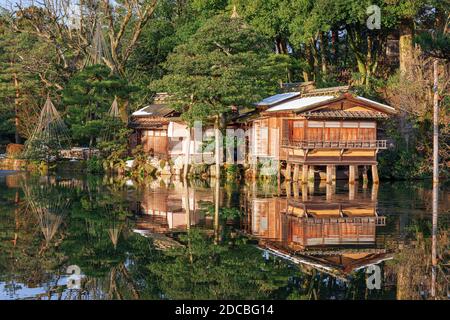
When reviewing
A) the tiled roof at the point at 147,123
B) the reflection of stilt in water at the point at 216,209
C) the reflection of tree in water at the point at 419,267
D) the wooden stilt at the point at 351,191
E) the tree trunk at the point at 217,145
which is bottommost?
the reflection of tree in water at the point at 419,267

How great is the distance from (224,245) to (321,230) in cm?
320

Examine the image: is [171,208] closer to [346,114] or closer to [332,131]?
[332,131]

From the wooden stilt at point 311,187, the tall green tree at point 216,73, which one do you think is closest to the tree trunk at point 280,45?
the tall green tree at point 216,73

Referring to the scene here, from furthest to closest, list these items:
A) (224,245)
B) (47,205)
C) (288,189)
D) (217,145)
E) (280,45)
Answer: (280,45), (217,145), (288,189), (47,205), (224,245)

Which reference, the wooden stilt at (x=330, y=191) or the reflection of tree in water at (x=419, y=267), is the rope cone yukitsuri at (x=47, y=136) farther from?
the reflection of tree in water at (x=419, y=267)

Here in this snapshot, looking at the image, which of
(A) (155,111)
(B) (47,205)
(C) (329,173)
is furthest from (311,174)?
(B) (47,205)

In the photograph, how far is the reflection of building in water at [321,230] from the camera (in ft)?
49.1

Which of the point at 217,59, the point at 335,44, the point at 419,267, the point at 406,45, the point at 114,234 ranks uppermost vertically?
the point at 335,44

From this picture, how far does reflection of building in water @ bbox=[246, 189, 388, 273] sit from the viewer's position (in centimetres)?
1498

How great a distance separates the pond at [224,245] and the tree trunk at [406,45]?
43.4 ft

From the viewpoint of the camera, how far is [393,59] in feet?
162

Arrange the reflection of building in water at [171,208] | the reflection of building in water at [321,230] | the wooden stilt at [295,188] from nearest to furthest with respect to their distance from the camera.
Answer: the reflection of building in water at [321,230], the reflection of building in water at [171,208], the wooden stilt at [295,188]

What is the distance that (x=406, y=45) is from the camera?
40.1 m
